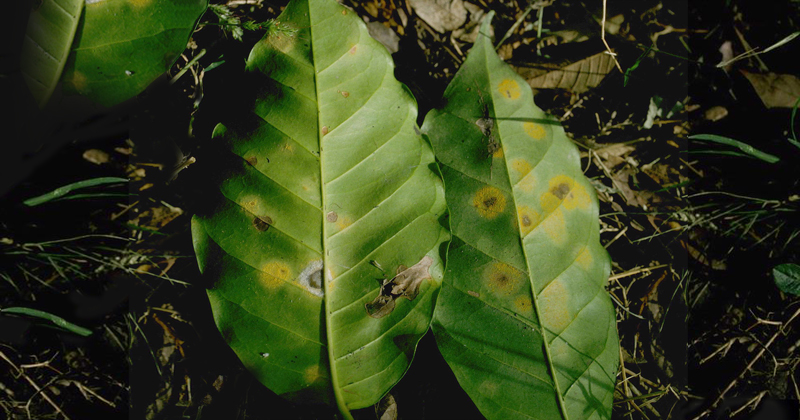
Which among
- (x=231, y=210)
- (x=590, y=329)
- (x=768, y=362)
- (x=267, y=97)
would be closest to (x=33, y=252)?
Answer: (x=231, y=210)

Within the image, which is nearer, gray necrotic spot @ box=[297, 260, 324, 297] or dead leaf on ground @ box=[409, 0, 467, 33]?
gray necrotic spot @ box=[297, 260, 324, 297]

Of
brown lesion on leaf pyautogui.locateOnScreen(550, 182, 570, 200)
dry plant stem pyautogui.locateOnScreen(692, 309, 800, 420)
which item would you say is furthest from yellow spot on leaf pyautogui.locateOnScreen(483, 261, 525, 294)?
dry plant stem pyautogui.locateOnScreen(692, 309, 800, 420)

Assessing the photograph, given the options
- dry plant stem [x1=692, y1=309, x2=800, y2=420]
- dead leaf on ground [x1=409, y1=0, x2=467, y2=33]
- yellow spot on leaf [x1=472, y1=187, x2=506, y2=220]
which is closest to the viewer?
yellow spot on leaf [x1=472, y1=187, x2=506, y2=220]

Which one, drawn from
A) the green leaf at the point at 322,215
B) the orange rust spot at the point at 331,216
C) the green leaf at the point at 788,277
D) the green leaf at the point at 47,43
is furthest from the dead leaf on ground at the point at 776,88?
the green leaf at the point at 47,43

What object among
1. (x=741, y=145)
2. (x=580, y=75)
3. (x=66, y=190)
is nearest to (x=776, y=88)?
(x=741, y=145)

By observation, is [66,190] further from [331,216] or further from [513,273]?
[513,273]

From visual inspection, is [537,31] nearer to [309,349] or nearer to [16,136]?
[309,349]

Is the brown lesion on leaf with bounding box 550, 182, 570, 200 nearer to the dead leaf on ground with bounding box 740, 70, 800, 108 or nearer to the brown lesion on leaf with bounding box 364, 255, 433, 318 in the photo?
the brown lesion on leaf with bounding box 364, 255, 433, 318
